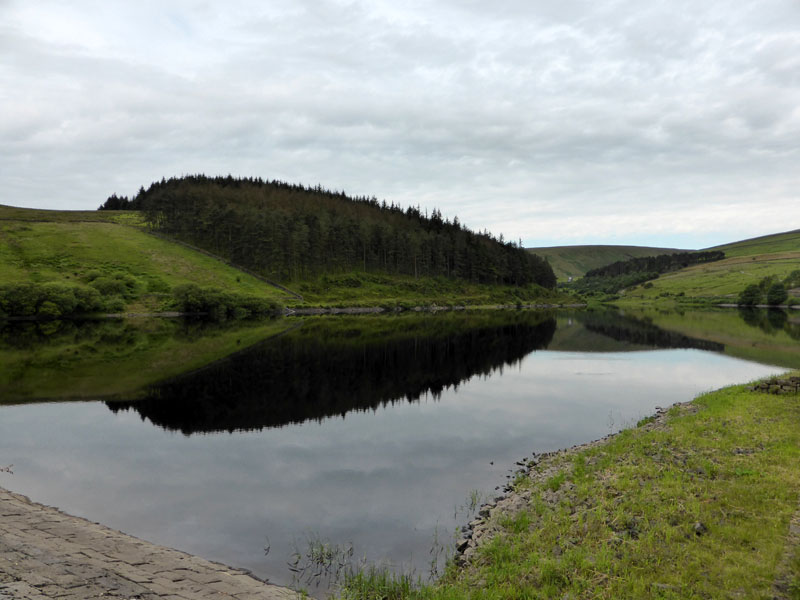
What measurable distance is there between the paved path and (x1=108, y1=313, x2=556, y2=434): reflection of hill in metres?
14.5

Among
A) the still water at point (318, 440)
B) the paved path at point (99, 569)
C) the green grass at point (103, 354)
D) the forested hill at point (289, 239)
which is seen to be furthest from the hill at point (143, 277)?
the paved path at point (99, 569)

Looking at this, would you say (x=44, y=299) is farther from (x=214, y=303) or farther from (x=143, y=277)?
(x=214, y=303)

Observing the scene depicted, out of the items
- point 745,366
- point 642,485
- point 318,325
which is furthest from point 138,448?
point 318,325

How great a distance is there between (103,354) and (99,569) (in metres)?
52.7

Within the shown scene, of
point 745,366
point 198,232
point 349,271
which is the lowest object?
point 745,366

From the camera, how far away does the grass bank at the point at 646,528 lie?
417 inches

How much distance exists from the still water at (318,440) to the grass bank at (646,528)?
2.54 m

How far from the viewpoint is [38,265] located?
121375 millimetres

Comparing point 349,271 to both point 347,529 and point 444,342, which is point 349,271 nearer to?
point 444,342

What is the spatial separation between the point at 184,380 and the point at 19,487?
23438 mm

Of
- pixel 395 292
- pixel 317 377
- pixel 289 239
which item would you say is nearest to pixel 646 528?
pixel 317 377

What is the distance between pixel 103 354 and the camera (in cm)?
5684

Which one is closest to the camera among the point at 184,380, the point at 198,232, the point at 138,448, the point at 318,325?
the point at 138,448

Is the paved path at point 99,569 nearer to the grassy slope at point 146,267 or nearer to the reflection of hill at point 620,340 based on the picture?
the reflection of hill at point 620,340
